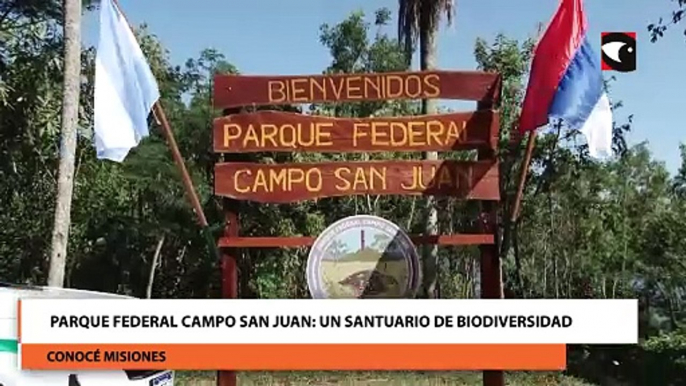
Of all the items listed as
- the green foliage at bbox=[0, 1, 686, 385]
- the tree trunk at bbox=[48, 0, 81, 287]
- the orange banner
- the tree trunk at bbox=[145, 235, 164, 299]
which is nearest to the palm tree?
the green foliage at bbox=[0, 1, 686, 385]

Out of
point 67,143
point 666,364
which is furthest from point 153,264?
point 666,364

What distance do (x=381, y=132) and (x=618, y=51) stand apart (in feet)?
8.19

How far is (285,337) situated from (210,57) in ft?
81.0

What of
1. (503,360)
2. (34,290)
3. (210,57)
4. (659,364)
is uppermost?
(210,57)

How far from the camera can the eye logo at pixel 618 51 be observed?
845 cm

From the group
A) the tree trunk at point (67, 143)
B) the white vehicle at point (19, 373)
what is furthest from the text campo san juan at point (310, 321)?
the tree trunk at point (67, 143)

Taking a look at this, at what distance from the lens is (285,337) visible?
5871mm

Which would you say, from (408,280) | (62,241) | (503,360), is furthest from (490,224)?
(62,241)

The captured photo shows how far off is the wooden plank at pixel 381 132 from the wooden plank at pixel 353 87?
20 centimetres

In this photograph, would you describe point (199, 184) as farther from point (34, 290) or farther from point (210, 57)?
point (34, 290)

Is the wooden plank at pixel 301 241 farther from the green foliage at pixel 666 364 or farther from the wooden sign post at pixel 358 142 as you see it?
the green foliage at pixel 666 364

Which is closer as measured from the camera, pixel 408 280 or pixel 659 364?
pixel 408 280

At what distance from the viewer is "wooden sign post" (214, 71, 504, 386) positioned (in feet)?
25.9

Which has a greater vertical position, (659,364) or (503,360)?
(503,360)
